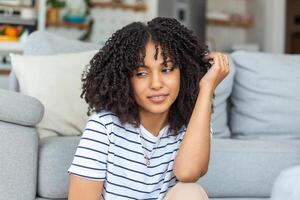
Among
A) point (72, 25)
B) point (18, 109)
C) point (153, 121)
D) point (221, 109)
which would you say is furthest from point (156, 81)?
point (72, 25)

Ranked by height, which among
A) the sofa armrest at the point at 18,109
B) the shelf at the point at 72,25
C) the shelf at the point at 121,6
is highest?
the shelf at the point at 121,6

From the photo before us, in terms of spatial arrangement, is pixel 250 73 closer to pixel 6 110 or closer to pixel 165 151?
pixel 165 151

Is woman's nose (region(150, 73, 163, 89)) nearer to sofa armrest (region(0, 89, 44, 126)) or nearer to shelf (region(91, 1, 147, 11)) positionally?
sofa armrest (region(0, 89, 44, 126))

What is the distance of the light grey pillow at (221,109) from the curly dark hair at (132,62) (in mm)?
809

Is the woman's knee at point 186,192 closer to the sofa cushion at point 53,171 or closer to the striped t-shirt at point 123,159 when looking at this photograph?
the striped t-shirt at point 123,159

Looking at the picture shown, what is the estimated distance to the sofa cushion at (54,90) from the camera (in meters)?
1.57

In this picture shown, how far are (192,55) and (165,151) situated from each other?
239mm

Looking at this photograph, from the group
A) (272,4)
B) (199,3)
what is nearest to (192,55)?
(199,3)

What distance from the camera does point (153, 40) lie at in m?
1.00

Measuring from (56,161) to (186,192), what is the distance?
48cm

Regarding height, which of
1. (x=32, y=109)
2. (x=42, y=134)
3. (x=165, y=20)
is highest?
(x=165, y=20)

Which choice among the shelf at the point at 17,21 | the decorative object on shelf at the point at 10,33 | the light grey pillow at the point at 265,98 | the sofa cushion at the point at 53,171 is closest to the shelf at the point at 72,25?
the shelf at the point at 17,21

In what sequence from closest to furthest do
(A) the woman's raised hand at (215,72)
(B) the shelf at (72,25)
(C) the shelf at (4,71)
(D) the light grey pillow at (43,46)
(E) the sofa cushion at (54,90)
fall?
(A) the woman's raised hand at (215,72) < (E) the sofa cushion at (54,90) < (D) the light grey pillow at (43,46) < (C) the shelf at (4,71) < (B) the shelf at (72,25)

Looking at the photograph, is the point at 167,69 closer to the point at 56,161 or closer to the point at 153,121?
the point at 153,121
